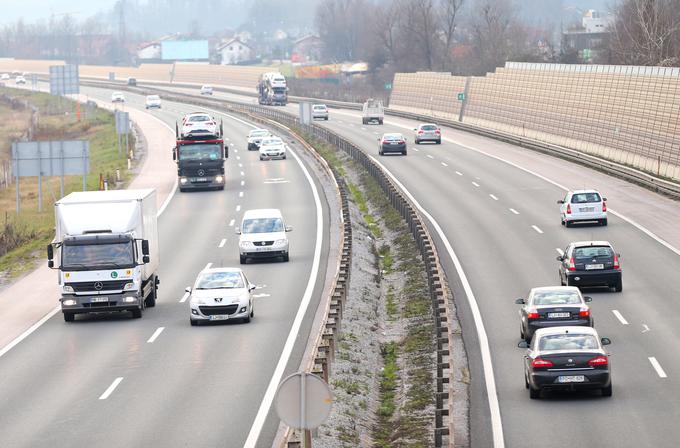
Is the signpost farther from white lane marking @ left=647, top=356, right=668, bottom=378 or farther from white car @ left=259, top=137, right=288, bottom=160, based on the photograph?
white car @ left=259, top=137, right=288, bottom=160

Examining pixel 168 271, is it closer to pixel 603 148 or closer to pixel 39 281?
pixel 39 281

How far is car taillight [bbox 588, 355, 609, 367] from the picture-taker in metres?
23.4

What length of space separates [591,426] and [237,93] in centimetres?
15856

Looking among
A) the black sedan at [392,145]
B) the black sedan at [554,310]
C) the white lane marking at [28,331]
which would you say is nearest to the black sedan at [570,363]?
the black sedan at [554,310]

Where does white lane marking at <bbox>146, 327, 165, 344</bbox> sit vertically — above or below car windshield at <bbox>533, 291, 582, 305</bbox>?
below

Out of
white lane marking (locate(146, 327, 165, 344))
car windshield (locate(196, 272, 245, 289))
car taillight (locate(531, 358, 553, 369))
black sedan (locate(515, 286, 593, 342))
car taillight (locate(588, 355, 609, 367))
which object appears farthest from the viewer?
car windshield (locate(196, 272, 245, 289))

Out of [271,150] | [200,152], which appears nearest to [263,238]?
[200,152]

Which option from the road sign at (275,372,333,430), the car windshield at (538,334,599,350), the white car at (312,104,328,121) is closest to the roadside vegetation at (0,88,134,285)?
the white car at (312,104,328,121)

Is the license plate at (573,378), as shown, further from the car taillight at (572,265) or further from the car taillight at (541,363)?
the car taillight at (572,265)

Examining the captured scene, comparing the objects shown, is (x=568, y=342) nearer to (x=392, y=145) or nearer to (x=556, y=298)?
(x=556, y=298)

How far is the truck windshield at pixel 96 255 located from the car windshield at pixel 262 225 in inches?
446

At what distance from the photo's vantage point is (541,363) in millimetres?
23812

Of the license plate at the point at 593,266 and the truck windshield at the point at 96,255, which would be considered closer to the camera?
the truck windshield at the point at 96,255

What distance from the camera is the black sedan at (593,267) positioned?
3650 centimetres
